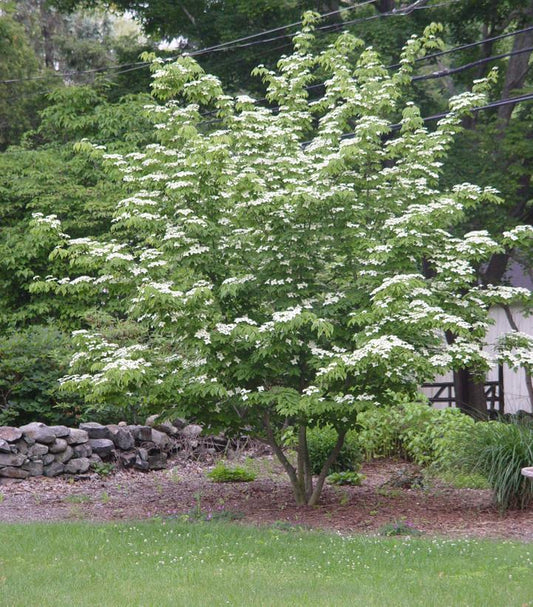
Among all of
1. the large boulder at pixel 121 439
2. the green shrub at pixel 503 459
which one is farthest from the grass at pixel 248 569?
the large boulder at pixel 121 439

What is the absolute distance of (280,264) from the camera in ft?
27.7

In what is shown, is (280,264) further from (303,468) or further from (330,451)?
(330,451)

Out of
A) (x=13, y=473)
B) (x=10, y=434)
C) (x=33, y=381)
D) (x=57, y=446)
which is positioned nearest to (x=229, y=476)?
(x=57, y=446)

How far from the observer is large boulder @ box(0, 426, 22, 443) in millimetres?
11001

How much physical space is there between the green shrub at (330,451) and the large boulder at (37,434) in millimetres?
3456

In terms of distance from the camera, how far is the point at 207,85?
9.16 meters

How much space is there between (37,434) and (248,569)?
5.95m

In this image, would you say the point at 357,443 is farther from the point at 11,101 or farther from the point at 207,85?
the point at 11,101

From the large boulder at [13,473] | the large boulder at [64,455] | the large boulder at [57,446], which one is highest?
the large boulder at [57,446]

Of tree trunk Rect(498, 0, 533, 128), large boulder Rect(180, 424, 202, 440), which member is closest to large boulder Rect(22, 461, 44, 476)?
large boulder Rect(180, 424, 202, 440)

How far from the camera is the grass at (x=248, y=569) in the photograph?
543 cm

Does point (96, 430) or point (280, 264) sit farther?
point (96, 430)

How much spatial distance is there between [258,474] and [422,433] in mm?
2371

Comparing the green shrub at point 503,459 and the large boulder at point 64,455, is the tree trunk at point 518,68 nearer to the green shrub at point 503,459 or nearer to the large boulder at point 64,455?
the green shrub at point 503,459
